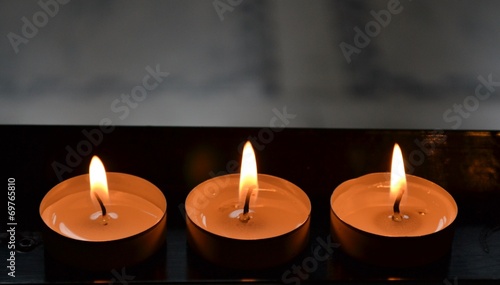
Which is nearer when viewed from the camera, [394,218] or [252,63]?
[394,218]

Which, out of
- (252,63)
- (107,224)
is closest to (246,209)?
(107,224)

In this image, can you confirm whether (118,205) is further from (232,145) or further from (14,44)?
(14,44)

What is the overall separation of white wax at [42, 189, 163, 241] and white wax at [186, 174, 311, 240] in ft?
0.18

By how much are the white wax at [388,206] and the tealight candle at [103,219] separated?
0.23 meters

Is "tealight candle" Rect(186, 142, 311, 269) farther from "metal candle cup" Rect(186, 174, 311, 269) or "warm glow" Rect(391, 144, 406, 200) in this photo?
"warm glow" Rect(391, 144, 406, 200)

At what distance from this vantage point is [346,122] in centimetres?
95

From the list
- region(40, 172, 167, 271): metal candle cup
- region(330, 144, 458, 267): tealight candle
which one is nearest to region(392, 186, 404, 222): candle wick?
region(330, 144, 458, 267): tealight candle

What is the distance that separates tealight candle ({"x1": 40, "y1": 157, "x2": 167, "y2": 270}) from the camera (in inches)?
29.5

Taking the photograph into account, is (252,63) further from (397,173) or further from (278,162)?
(397,173)

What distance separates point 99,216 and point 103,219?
1 centimetres

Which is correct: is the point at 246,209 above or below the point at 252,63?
below

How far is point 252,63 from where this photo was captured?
3.51 ft

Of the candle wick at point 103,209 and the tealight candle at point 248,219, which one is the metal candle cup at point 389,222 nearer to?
the tealight candle at point 248,219

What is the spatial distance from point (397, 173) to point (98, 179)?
35 cm
